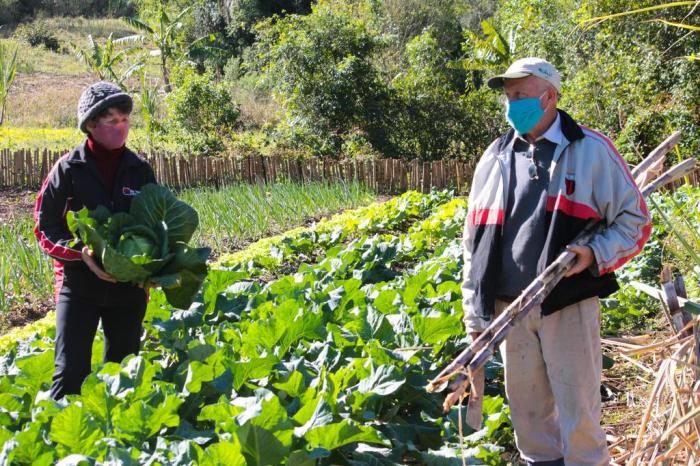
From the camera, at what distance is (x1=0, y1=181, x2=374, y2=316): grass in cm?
697

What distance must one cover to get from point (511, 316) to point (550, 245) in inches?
20.3

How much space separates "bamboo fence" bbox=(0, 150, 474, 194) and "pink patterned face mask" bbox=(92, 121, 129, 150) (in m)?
11.0

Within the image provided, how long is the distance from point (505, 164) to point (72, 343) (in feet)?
7.04

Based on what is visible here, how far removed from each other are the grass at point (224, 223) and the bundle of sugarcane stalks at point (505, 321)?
→ 17.1ft

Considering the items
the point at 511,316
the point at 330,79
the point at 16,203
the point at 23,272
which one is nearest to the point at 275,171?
the point at 330,79

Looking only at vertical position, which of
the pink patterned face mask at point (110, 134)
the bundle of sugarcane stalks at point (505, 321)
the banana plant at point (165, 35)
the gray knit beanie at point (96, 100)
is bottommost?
the bundle of sugarcane stalks at point (505, 321)

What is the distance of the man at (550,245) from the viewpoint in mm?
2900

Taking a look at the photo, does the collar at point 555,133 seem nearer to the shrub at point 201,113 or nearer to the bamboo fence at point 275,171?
the bamboo fence at point 275,171

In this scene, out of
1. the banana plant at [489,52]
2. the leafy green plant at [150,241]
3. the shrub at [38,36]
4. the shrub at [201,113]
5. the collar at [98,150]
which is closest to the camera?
the leafy green plant at [150,241]

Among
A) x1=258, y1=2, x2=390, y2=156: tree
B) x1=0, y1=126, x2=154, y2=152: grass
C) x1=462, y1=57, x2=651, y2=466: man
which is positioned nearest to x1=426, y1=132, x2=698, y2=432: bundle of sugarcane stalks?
x1=462, y1=57, x2=651, y2=466: man

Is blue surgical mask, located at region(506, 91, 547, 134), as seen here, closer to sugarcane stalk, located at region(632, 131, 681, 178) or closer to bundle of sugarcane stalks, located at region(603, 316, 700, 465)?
sugarcane stalk, located at region(632, 131, 681, 178)

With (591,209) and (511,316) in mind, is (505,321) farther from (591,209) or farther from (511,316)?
(591,209)

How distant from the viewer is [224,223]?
30.7 ft

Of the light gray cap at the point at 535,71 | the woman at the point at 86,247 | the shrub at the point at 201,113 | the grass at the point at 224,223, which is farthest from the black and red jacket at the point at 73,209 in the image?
the shrub at the point at 201,113
